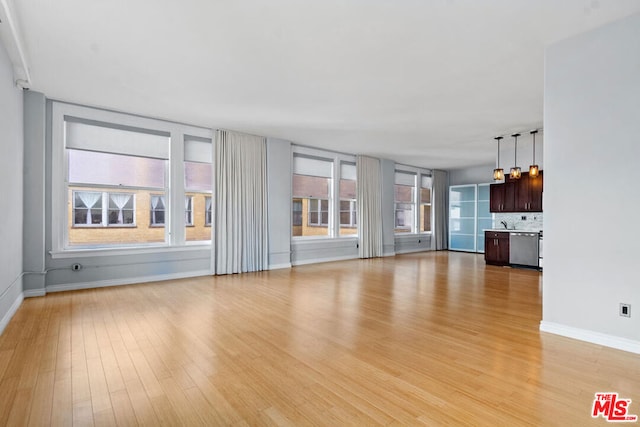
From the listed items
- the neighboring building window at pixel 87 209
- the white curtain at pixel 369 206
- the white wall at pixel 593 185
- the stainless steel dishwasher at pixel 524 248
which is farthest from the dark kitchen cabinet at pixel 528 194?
the neighboring building window at pixel 87 209

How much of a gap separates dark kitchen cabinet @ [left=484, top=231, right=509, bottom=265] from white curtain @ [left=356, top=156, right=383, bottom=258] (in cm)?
282

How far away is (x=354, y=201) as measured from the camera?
30.1 feet

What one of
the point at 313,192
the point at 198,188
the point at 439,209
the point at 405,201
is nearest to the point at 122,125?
the point at 198,188

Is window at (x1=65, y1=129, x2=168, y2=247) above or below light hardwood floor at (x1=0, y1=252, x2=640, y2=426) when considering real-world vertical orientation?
above

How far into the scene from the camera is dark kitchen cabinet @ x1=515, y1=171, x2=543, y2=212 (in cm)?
734

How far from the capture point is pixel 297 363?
2582 mm

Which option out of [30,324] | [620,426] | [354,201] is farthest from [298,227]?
[620,426]

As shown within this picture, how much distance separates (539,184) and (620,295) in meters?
5.28

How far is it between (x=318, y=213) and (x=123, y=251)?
452 centimetres

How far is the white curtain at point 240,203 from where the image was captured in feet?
21.0

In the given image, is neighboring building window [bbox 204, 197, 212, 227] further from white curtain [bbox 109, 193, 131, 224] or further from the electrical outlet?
the electrical outlet

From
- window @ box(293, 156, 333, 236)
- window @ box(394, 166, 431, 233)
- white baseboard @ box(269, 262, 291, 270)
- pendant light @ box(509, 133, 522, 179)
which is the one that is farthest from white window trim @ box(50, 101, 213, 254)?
window @ box(394, 166, 431, 233)

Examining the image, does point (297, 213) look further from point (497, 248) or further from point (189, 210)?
point (497, 248)

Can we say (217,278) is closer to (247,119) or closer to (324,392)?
(247,119)
